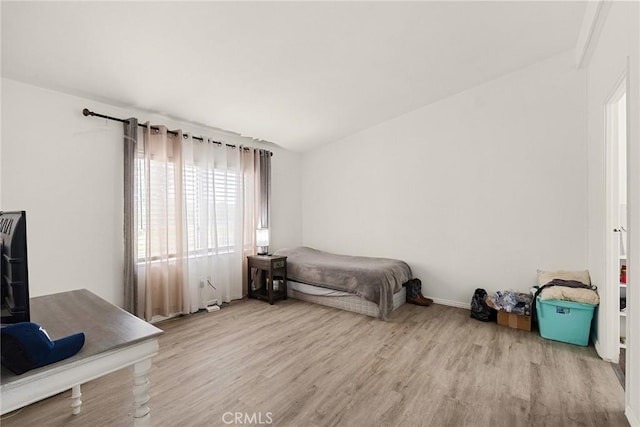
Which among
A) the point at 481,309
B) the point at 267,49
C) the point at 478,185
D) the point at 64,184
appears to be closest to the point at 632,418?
the point at 481,309

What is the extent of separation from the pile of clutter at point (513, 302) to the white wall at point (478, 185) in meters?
0.32

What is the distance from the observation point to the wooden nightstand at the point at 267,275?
3863mm

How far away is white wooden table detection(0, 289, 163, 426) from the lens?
2.96 ft

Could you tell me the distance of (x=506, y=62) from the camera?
315 cm

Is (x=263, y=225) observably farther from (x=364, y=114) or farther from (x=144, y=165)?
(x=364, y=114)

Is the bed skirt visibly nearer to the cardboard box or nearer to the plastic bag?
the plastic bag

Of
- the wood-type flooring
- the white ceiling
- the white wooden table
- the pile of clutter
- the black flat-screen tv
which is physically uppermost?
the white ceiling

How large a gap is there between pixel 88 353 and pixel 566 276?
154 inches

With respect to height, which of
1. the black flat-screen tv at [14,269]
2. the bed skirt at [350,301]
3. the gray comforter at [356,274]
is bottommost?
the bed skirt at [350,301]

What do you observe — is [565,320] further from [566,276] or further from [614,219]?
[614,219]

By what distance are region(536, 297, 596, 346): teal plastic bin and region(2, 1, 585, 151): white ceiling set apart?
2.58 metres

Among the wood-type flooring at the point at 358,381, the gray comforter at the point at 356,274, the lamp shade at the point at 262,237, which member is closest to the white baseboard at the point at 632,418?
the wood-type flooring at the point at 358,381

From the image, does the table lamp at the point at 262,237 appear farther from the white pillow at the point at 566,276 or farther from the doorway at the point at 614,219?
the doorway at the point at 614,219

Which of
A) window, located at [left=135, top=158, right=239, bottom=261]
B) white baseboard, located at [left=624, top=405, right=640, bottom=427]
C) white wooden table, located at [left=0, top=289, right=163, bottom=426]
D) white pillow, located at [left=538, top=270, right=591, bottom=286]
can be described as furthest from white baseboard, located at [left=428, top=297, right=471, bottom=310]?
white wooden table, located at [left=0, top=289, right=163, bottom=426]
